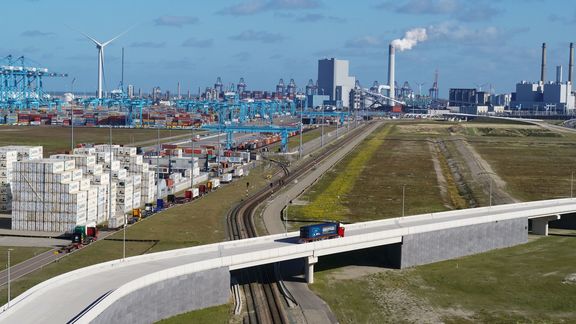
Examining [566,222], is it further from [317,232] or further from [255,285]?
[255,285]

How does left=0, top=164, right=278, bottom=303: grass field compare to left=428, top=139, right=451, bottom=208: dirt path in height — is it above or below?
below

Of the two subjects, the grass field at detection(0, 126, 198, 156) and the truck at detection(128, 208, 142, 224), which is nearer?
the truck at detection(128, 208, 142, 224)

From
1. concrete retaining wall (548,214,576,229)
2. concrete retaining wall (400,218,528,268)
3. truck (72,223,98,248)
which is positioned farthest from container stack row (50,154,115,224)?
concrete retaining wall (548,214,576,229)

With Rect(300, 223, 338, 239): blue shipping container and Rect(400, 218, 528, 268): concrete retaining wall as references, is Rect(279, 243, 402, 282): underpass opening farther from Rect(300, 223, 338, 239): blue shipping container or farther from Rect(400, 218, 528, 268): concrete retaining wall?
Rect(300, 223, 338, 239): blue shipping container

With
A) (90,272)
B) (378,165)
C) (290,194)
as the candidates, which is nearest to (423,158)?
(378,165)

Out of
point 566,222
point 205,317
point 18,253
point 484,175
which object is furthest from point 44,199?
point 484,175

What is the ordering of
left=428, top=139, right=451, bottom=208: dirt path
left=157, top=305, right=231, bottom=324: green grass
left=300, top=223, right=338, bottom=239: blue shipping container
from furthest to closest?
left=428, top=139, right=451, bottom=208: dirt path, left=300, top=223, right=338, bottom=239: blue shipping container, left=157, top=305, right=231, bottom=324: green grass

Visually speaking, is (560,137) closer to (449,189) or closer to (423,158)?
(423,158)
